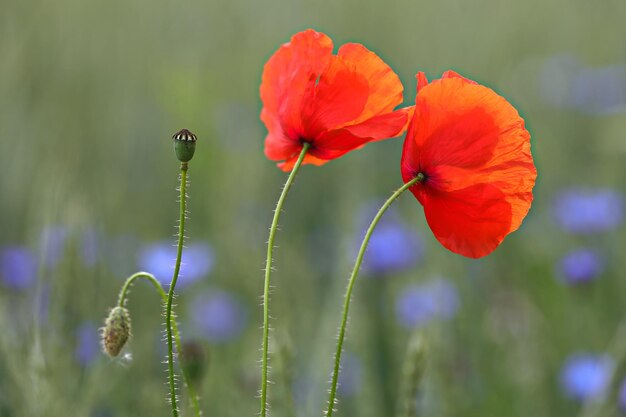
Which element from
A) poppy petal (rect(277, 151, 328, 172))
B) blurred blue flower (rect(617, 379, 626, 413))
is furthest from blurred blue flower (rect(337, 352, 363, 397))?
poppy petal (rect(277, 151, 328, 172))

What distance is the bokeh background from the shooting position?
1.73 m

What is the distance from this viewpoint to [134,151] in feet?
11.3

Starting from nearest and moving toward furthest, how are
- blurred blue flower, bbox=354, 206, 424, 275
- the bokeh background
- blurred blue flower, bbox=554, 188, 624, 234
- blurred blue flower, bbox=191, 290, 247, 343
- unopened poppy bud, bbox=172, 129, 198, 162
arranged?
unopened poppy bud, bbox=172, 129, 198, 162, the bokeh background, blurred blue flower, bbox=191, 290, 247, 343, blurred blue flower, bbox=354, 206, 424, 275, blurred blue flower, bbox=554, 188, 624, 234

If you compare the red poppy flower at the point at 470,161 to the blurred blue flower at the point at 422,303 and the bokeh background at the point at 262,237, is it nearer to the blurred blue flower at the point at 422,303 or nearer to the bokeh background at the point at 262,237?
the bokeh background at the point at 262,237

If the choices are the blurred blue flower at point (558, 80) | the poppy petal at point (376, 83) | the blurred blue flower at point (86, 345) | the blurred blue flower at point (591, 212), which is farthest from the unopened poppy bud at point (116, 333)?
the blurred blue flower at point (558, 80)

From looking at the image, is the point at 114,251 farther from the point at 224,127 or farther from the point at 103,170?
the point at 224,127

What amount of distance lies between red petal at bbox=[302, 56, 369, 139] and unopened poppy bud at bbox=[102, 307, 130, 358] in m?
0.25

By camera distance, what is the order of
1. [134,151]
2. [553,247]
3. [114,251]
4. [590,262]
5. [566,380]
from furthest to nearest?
[134,151]
[553,247]
[114,251]
[590,262]
[566,380]

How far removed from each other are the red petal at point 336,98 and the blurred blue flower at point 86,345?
1.11 m

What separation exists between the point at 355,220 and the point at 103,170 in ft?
3.61

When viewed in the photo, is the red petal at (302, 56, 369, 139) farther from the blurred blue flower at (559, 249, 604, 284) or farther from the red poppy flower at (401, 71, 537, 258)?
the blurred blue flower at (559, 249, 604, 284)

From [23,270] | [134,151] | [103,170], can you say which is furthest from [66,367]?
[134,151]

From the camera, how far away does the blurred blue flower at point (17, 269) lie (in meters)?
2.29

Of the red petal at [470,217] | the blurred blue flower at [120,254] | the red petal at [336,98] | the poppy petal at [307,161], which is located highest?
the blurred blue flower at [120,254]
